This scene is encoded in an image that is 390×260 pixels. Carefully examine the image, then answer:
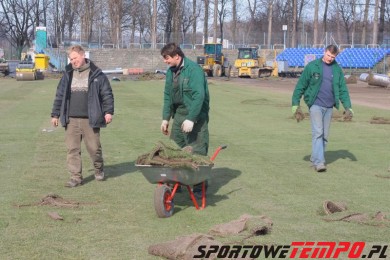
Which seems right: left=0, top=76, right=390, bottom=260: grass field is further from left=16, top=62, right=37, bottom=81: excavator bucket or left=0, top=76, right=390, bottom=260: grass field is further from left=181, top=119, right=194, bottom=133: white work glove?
left=16, top=62, right=37, bottom=81: excavator bucket

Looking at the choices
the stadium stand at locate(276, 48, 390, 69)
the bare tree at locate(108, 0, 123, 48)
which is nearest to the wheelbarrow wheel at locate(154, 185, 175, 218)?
the stadium stand at locate(276, 48, 390, 69)

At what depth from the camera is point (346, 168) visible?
10641 millimetres

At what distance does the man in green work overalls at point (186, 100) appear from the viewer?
779cm

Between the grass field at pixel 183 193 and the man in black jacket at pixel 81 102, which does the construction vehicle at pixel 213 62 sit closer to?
the grass field at pixel 183 193

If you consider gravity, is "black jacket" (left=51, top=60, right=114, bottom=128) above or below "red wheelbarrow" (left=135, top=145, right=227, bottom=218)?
above

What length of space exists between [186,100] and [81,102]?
171 centimetres

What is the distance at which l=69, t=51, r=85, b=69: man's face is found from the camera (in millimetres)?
8789

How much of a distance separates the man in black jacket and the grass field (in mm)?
688

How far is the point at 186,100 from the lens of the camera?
26.3ft

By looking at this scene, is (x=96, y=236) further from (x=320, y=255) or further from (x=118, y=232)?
(x=320, y=255)

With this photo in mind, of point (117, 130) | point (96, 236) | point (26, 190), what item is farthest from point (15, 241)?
point (117, 130)

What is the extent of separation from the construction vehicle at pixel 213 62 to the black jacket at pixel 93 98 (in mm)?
43749

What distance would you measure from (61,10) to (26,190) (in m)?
94.1

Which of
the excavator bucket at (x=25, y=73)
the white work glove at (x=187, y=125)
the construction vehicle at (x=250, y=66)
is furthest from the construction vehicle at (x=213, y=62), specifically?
the white work glove at (x=187, y=125)
